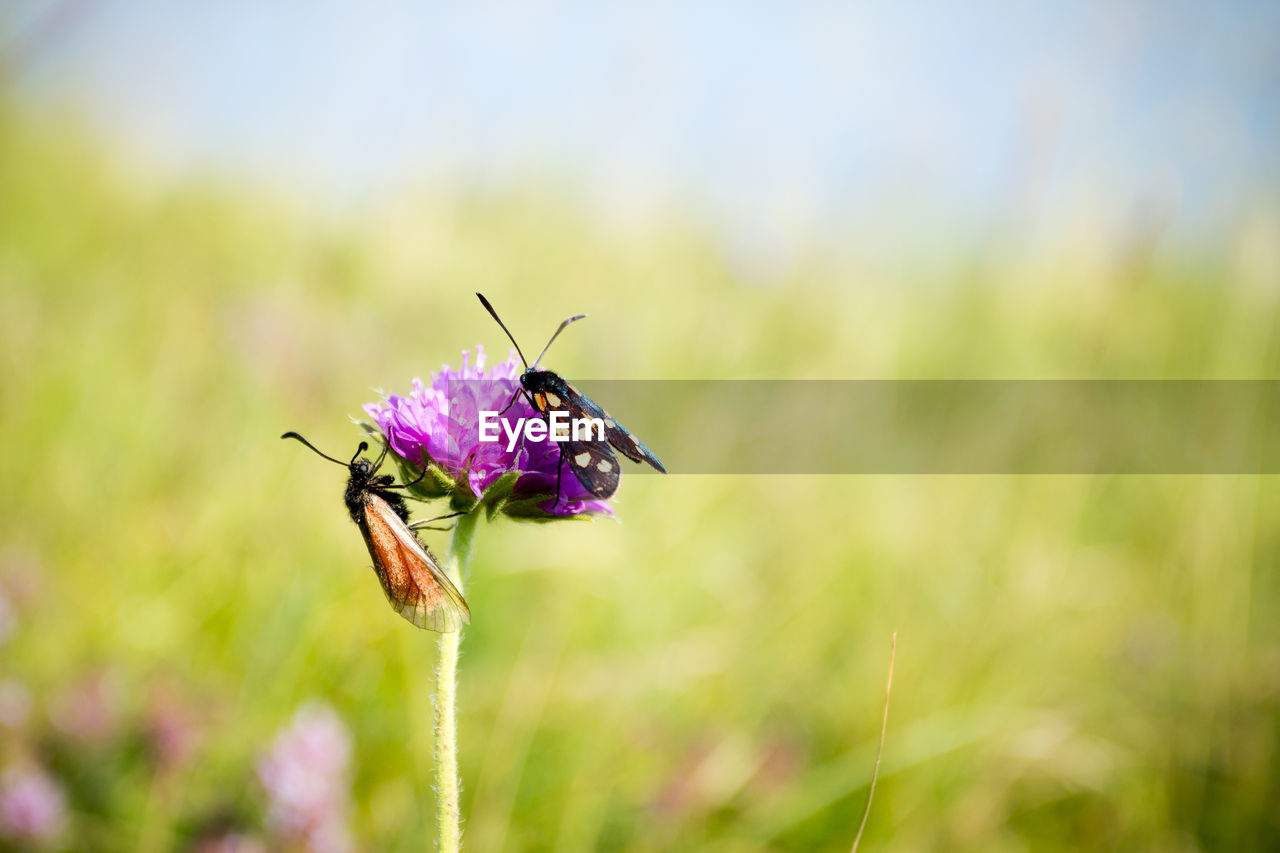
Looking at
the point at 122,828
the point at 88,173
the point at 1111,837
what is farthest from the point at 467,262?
the point at 1111,837

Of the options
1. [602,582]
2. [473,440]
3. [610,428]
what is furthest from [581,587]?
[473,440]

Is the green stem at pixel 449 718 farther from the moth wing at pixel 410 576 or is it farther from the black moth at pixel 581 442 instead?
the black moth at pixel 581 442

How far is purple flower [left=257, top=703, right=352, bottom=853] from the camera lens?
1945mm

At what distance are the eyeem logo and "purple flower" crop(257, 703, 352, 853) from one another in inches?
51.0

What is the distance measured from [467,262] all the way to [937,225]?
12.7 ft

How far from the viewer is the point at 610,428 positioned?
133 centimetres

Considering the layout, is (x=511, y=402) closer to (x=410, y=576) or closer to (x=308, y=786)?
(x=410, y=576)

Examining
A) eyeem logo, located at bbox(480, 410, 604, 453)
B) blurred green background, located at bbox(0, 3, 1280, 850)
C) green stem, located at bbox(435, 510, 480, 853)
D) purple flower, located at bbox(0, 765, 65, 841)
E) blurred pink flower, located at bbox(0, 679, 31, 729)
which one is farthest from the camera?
blurred green background, located at bbox(0, 3, 1280, 850)

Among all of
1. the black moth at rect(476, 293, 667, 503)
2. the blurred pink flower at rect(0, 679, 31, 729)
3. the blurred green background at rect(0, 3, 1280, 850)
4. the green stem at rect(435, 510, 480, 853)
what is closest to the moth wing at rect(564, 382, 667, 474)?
the black moth at rect(476, 293, 667, 503)

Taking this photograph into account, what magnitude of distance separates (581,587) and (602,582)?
0.49 feet

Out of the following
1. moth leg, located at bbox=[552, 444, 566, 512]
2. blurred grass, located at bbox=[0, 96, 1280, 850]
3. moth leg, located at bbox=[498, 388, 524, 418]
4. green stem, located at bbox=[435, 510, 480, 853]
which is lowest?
blurred grass, located at bbox=[0, 96, 1280, 850]

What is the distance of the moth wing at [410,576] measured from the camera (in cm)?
117

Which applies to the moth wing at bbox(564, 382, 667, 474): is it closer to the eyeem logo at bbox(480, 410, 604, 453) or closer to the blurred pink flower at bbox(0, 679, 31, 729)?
the eyeem logo at bbox(480, 410, 604, 453)

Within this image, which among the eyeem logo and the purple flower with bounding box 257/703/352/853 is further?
the purple flower with bounding box 257/703/352/853
